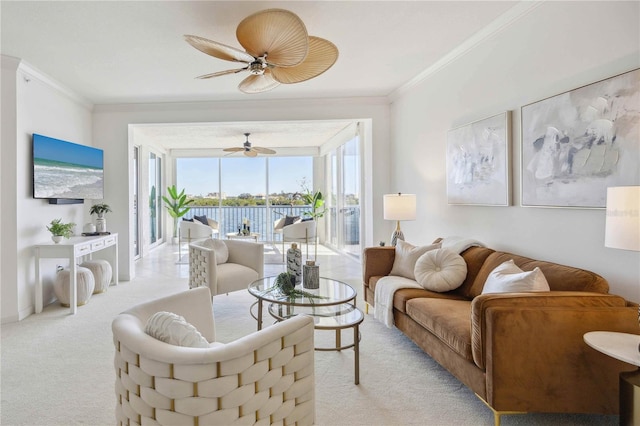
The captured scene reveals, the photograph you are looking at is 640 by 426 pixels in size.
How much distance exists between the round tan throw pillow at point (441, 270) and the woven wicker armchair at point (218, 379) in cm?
164

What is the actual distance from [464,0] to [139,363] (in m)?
3.02

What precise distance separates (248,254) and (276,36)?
2.41 m

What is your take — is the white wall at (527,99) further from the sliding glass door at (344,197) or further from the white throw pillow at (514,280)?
the sliding glass door at (344,197)

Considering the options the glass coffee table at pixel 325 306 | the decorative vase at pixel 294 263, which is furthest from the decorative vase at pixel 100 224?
the decorative vase at pixel 294 263

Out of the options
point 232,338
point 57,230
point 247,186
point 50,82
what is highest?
point 50,82

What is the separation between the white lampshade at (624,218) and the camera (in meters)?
1.47

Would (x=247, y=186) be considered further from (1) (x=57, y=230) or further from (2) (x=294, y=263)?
(2) (x=294, y=263)

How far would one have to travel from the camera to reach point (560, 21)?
7.61 ft

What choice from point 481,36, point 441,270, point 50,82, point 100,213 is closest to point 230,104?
point 50,82

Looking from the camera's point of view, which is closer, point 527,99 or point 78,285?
point 527,99

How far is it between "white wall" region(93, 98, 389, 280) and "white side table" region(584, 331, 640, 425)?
3.45 metres

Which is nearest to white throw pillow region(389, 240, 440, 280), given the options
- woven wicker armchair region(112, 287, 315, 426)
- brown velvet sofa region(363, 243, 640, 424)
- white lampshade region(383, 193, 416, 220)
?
white lampshade region(383, 193, 416, 220)

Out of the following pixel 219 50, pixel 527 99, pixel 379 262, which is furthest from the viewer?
pixel 379 262

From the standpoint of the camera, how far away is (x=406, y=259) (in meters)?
3.22
